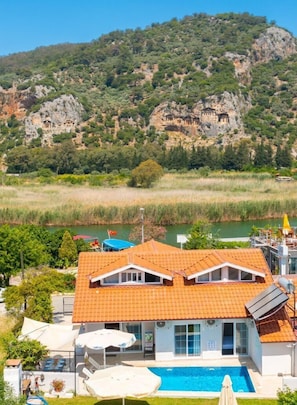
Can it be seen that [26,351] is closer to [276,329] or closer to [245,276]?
[276,329]

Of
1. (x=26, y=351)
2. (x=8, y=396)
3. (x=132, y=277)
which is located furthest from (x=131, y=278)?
(x=8, y=396)

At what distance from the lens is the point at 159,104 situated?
109 metres

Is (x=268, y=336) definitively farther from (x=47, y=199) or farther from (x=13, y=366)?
(x=47, y=199)

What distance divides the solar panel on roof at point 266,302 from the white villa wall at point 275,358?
0.80 m

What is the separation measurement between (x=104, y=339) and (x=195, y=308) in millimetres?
2611

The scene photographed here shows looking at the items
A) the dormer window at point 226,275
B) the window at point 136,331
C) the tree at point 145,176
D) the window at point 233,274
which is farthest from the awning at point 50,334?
the tree at point 145,176

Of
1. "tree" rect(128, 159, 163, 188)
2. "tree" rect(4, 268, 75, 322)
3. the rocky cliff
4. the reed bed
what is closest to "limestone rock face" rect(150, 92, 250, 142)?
the rocky cliff

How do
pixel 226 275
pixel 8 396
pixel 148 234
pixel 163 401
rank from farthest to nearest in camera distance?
pixel 148 234 → pixel 226 275 → pixel 163 401 → pixel 8 396

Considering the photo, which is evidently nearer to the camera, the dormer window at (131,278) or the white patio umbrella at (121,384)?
the white patio umbrella at (121,384)

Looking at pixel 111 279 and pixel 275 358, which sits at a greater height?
pixel 111 279

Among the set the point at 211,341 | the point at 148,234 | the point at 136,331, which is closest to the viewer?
the point at 211,341

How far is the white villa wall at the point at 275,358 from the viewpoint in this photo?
1314 centimetres

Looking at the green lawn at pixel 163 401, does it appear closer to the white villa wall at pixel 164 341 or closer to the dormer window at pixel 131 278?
the white villa wall at pixel 164 341

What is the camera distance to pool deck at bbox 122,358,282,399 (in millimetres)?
11969
